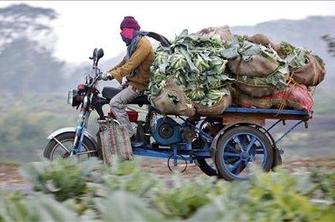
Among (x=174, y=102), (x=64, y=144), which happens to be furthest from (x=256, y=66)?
(x=64, y=144)

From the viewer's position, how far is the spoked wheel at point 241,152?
311 inches

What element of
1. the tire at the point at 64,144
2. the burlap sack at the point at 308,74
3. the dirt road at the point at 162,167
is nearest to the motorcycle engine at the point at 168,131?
the tire at the point at 64,144

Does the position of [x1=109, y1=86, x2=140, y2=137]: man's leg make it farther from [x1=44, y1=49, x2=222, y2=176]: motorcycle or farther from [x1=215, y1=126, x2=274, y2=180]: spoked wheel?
[x1=215, y1=126, x2=274, y2=180]: spoked wheel

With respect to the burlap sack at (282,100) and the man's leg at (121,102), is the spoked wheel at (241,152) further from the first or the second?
the man's leg at (121,102)

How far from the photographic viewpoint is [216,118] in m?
8.08

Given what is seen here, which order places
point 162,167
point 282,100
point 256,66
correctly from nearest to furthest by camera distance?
point 256,66 → point 282,100 → point 162,167

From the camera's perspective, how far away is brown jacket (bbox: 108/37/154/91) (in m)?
7.91

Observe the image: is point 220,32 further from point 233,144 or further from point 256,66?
point 233,144

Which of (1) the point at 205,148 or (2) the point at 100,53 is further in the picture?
(2) the point at 100,53

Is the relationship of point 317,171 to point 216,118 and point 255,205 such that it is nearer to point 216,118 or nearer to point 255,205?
point 255,205

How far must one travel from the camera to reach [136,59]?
7895mm

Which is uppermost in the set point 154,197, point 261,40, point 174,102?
point 261,40

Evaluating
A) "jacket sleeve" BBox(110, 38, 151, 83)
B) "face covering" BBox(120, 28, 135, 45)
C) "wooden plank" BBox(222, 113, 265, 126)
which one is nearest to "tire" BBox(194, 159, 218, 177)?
"wooden plank" BBox(222, 113, 265, 126)

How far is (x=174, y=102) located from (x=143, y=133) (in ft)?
3.22
